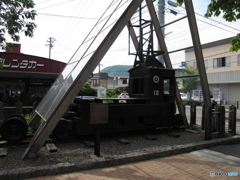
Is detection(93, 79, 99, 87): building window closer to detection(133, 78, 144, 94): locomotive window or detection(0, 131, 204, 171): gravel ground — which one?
detection(133, 78, 144, 94): locomotive window

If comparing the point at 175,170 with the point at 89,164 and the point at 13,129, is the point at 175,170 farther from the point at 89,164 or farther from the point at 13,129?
the point at 13,129

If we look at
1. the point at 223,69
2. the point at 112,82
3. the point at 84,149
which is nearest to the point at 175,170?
the point at 84,149

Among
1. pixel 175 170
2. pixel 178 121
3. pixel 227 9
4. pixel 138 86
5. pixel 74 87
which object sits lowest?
pixel 175 170

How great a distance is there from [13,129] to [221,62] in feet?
121

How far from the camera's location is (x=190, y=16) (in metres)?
7.62

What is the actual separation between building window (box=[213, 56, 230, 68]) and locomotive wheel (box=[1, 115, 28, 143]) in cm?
3570

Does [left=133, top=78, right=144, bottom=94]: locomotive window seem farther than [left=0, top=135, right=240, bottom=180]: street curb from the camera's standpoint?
Yes

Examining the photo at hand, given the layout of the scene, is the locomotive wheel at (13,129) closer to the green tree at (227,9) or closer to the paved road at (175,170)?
the paved road at (175,170)

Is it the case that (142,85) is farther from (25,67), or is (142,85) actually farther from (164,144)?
(25,67)

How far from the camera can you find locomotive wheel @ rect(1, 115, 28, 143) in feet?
19.6

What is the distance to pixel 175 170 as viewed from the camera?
14.3 feet

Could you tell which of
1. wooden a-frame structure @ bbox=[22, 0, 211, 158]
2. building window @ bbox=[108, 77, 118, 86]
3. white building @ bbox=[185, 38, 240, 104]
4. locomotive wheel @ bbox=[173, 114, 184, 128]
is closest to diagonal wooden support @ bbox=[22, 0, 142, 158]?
wooden a-frame structure @ bbox=[22, 0, 211, 158]

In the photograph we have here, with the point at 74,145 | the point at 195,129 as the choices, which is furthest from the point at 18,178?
the point at 195,129

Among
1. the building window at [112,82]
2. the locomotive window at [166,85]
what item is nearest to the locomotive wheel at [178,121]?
the locomotive window at [166,85]
